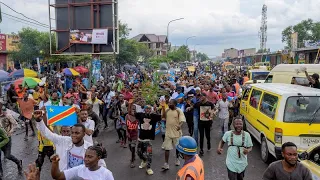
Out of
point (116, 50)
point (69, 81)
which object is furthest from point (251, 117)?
point (69, 81)

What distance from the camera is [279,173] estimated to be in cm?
361

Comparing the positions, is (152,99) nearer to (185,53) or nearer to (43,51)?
(43,51)

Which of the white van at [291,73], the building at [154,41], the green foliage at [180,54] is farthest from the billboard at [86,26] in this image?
the building at [154,41]

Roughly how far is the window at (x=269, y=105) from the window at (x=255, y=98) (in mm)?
A: 469

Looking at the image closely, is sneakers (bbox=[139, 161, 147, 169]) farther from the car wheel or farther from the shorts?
the car wheel

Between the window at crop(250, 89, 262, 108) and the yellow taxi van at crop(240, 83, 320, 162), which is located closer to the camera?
the yellow taxi van at crop(240, 83, 320, 162)

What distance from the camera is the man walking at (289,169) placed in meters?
3.56

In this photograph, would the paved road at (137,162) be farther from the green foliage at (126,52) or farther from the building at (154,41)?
the building at (154,41)

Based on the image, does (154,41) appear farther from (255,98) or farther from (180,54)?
(255,98)

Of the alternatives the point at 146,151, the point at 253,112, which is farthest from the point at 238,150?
the point at 253,112

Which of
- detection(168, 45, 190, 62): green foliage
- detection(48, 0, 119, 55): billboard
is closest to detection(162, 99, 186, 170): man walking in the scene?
detection(48, 0, 119, 55): billboard

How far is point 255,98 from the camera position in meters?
8.81

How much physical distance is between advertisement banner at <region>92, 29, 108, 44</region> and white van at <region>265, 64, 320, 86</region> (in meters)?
8.82

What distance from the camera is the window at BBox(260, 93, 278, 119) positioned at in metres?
6.95
